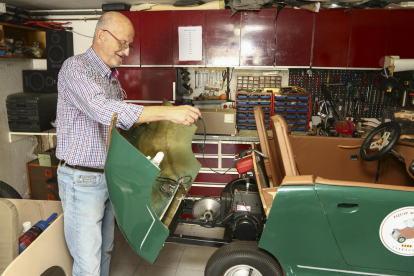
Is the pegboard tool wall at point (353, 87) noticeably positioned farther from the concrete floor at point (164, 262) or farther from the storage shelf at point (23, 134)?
the storage shelf at point (23, 134)

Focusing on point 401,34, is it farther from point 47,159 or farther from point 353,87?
point 47,159

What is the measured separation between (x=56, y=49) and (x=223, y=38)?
6.81ft

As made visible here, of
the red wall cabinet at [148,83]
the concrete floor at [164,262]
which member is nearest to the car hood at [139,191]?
the concrete floor at [164,262]

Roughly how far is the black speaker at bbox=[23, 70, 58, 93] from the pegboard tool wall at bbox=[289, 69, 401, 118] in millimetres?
2962

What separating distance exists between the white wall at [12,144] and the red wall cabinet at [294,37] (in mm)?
3221

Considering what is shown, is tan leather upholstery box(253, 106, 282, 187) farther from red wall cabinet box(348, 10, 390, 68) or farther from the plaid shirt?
red wall cabinet box(348, 10, 390, 68)

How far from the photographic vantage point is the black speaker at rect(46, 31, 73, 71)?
3498mm

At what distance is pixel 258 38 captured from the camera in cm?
339

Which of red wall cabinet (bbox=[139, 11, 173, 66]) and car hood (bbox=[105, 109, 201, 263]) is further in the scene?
red wall cabinet (bbox=[139, 11, 173, 66])

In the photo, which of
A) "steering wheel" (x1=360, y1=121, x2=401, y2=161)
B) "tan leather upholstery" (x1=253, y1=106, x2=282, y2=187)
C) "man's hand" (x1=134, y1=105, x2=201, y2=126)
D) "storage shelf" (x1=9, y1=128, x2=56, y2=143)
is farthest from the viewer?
"storage shelf" (x1=9, y1=128, x2=56, y2=143)

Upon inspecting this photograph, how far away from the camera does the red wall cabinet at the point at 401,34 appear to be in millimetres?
3209

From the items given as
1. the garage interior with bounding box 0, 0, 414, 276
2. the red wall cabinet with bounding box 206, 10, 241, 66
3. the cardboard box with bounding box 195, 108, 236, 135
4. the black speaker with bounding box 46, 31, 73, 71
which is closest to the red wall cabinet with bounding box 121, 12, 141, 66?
the garage interior with bounding box 0, 0, 414, 276

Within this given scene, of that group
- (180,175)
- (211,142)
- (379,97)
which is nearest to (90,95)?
(180,175)

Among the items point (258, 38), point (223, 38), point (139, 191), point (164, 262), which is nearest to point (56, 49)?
point (223, 38)
